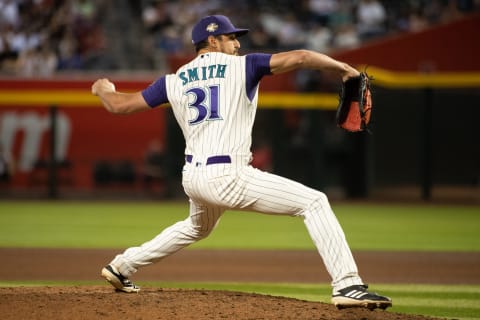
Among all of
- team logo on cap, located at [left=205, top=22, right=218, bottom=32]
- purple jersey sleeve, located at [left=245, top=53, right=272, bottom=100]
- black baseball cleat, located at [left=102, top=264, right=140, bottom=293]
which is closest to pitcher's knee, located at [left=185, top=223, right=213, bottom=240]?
black baseball cleat, located at [left=102, top=264, right=140, bottom=293]

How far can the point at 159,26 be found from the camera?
59.0 ft

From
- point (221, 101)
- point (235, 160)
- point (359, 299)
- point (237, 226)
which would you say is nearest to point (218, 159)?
point (235, 160)

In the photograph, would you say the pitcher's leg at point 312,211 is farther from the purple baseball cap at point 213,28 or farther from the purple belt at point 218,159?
the purple baseball cap at point 213,28

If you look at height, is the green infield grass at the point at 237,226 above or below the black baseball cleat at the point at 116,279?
below

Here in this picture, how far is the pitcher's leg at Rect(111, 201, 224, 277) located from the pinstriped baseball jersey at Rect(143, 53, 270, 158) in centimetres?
53

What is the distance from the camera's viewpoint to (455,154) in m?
15.5

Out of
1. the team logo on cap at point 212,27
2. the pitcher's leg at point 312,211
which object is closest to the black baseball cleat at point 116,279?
the pitcher's leg at point 312,211

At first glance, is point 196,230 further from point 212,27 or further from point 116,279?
point 212,27

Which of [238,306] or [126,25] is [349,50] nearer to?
[126,25]

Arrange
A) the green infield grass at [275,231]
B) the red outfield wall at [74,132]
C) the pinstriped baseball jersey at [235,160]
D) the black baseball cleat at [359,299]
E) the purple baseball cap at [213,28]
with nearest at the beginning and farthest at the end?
the black baseball cleat at [359,299]
the pinstriped baseball jersey at [235,160]
the purple baseball cap at [213,28]
the green infield grass at [275,231]
the red outfield wall at [74,132]

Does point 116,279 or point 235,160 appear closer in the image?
point 235,160

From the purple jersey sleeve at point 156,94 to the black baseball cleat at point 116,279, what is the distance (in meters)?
1.12

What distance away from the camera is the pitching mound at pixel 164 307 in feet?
15.3

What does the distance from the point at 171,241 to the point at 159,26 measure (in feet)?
43.1
